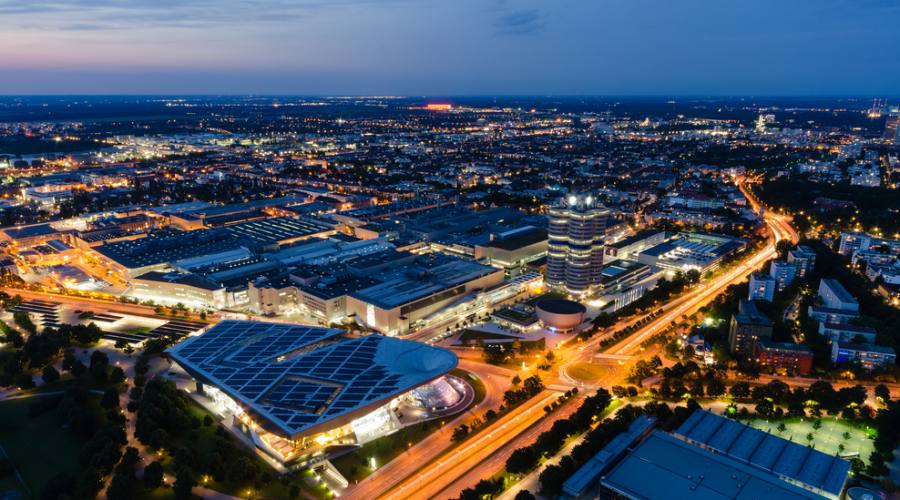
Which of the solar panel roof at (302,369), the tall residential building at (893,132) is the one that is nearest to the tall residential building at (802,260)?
the solar panel roof at (302,369)

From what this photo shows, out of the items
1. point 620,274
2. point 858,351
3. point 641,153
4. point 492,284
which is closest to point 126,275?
point 492,284

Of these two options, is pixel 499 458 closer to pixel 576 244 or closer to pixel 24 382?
pixel 576 244

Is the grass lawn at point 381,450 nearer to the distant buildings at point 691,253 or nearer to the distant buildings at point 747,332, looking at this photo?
the distant buildings at point 747,332

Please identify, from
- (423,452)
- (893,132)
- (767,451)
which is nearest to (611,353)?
(767,451)

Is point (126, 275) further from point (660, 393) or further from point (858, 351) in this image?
point (858, 351)

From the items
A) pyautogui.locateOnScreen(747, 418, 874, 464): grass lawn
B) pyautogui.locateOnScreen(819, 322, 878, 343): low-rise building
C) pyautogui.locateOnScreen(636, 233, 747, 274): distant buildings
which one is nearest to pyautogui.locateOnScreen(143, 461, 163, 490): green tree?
pyautogui.locateOnScreen(747, 418, 874, 464): grass lawn

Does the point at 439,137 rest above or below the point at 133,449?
above
